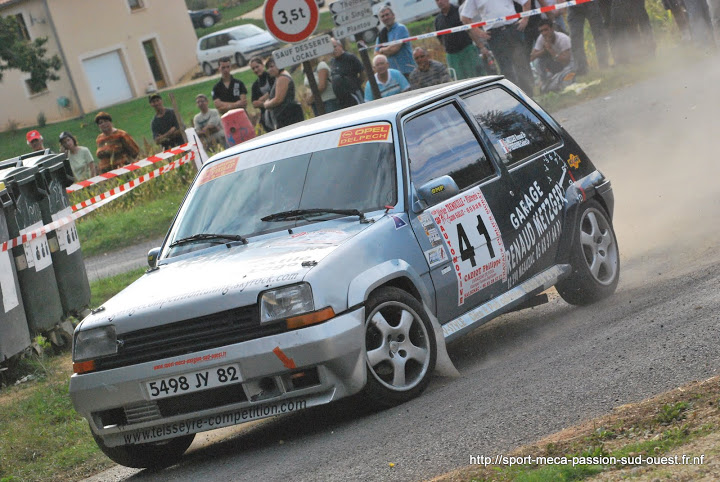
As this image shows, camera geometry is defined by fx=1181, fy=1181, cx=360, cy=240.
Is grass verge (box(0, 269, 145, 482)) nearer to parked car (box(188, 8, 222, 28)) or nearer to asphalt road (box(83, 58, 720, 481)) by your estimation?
asphalt road (box(83, 58, 720, 481))

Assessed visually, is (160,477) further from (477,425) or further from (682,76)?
(682,76)

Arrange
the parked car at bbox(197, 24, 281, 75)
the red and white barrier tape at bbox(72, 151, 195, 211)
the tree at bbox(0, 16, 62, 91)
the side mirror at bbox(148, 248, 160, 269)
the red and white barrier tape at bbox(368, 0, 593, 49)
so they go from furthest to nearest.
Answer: the parked car at bbox(197, 24, 281, 75) → the tree at bbox(0, 16, 62, 91) → the red and white barrier tape at bbox(368, 0, 593, 49) → the red and white barrier tape at bbox(72, 151, 195, 211) → the side mirror at bbox(148, 248, 160, 269)

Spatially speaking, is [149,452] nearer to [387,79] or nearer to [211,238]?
[211,238]

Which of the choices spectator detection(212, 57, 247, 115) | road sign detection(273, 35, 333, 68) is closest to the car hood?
road sign detection(273, 35, 333, 68)

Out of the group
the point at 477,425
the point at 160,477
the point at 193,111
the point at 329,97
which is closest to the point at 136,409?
the point at 160,477

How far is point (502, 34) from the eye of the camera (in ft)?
62.5

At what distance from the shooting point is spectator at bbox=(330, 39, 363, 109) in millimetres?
17438

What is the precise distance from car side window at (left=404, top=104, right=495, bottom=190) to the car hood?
775mm

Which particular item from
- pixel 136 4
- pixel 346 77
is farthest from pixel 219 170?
pixel 136 4

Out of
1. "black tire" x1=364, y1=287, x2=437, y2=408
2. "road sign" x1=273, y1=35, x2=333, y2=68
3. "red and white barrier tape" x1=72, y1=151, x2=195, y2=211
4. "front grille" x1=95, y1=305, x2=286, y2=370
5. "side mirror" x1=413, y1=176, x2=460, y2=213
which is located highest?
"road sign" x1=273, y1=35, x2=333, y2=68

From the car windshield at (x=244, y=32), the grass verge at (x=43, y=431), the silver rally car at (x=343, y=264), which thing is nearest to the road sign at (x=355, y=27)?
the silver rally car at (x=343, y=264)

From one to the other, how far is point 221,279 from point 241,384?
616mm

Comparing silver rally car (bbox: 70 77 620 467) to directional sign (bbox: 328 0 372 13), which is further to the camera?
directional sign (bbox: 328 0 372 13)

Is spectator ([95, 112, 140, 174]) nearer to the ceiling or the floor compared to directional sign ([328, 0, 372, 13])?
nearer to the floor
